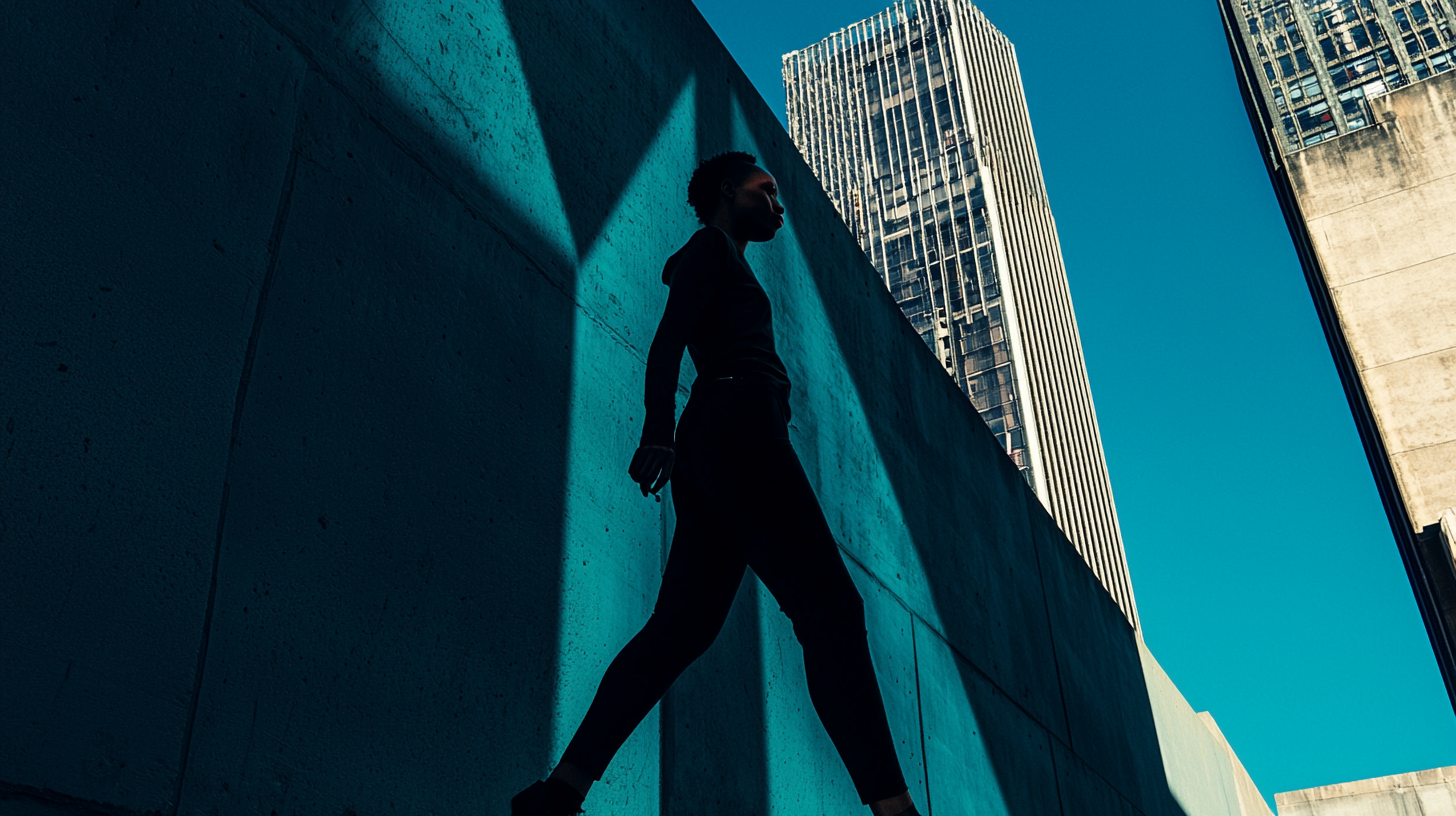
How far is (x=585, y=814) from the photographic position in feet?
9.71

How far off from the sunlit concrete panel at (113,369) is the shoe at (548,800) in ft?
2.18

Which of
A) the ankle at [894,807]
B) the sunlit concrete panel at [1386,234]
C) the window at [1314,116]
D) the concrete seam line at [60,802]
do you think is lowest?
the ankle at [894,807]

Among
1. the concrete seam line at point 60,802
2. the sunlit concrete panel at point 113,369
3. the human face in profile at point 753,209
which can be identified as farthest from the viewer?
the human face in profile at point 753,209

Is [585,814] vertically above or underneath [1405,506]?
underneath

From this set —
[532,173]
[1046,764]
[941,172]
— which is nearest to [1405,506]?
[1046,764]

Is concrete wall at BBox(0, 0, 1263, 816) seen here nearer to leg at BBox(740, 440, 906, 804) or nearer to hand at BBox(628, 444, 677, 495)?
hand at BBox(628, 444, 677, 495)

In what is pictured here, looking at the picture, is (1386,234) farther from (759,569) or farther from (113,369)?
(113,369)

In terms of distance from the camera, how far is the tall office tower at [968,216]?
71.9m

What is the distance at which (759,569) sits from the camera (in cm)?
264

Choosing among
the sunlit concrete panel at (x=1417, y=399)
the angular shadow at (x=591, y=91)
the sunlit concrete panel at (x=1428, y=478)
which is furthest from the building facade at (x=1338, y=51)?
the angular shadow at (x=591, y=91)

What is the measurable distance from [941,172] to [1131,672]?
74056mm

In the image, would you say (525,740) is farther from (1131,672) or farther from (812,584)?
(1131,672)

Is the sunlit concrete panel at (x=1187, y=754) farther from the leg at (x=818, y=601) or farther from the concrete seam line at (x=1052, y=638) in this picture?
the leg at (x=818, y=601)

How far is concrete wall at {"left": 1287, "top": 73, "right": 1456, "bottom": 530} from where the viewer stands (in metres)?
25.7
